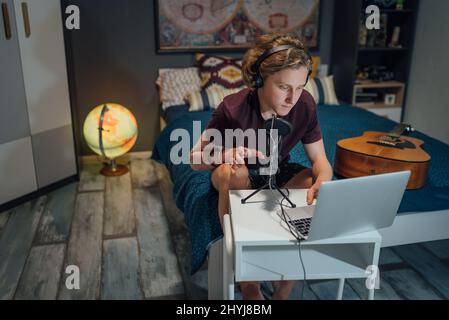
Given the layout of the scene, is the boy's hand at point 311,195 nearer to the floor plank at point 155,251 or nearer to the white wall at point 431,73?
the floor plank at point 155,251

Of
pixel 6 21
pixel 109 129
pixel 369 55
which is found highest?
pixel 6 21

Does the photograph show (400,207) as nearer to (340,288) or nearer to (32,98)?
(340,288)

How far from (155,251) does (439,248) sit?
1.46 metres

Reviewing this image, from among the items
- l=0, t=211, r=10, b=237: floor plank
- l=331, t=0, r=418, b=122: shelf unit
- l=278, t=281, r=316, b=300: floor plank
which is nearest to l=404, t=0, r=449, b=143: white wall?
l=331, t=0, r=418, b=122: shelf unit

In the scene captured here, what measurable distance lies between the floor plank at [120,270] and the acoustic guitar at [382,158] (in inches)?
41.9

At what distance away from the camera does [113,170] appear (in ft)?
11.0

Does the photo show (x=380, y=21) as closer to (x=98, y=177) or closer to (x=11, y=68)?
(x=98, y=177)

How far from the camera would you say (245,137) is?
1.60 m

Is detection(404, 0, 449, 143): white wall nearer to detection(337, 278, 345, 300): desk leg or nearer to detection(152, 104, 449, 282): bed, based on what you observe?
detection(152, 104, 449, 282): bed

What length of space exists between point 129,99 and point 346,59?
1815 mm

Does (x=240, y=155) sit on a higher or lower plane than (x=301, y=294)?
higher

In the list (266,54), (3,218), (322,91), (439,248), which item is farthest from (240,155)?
(322,91)
